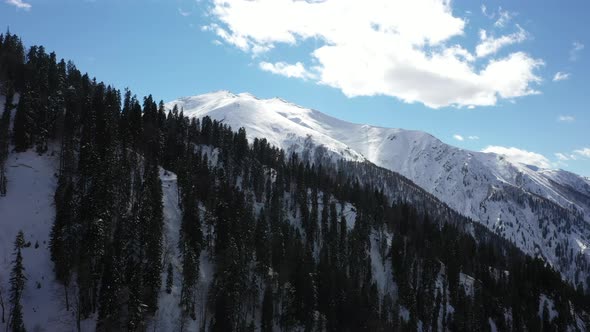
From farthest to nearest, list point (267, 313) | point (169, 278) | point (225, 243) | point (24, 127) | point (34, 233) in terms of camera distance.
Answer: point (24, 127)
point (225, 243)
point (267, 313)
point (34, 233)
point (169, 278)

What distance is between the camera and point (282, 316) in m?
98.1

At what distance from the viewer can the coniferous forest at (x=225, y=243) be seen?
81.9 meters

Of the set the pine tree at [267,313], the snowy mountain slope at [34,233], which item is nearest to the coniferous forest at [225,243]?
the pine tree at [267,313]

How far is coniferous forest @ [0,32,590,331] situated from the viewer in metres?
81.9

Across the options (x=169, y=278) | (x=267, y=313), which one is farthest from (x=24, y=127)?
(x=267, y=313)

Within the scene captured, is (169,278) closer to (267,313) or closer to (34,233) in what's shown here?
(267,313)

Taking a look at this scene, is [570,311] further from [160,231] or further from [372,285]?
[160,231]

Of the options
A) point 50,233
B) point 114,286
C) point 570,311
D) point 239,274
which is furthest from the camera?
point 570,311

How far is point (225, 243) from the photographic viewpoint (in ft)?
349

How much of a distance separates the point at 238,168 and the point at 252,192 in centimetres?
1179

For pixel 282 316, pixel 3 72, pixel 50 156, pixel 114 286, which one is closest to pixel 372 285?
pixel 282 316

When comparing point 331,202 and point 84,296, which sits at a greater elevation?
point 331,202

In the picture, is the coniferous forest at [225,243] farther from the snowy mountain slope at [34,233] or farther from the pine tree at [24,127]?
the snowy mountain slope at [34,233]

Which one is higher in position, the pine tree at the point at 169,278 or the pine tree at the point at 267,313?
the pine tree at the point at 169,278
